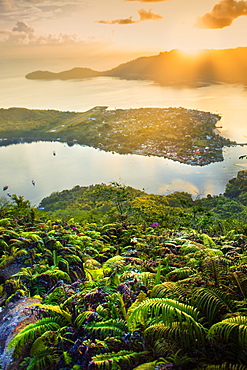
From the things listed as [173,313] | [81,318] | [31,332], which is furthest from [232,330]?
[31,332]

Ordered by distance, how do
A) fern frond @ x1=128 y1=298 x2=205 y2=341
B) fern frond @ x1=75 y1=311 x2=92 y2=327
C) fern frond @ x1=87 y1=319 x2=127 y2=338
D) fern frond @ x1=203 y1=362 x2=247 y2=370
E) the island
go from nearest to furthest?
fern frond @ x1=203 y1=362 x2=247 y2=370 → fern frond @ x1=128 y1=298 x2=205 y2=341 → fern frond @ x1=87 y1=319 x2=127 y2=338 → fern frond @ x1=75 y1=311 x2=92 y2=327 → the island

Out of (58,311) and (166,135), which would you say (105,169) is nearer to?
(166,135)

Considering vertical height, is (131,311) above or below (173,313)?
below

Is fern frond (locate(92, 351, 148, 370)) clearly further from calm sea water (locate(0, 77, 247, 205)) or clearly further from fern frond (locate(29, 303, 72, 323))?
calm sea water (locate(0, 77, 247, 205))

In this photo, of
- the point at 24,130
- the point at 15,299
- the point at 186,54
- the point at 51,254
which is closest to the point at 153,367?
the point at 15,299

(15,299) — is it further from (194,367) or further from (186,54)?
(186,54)

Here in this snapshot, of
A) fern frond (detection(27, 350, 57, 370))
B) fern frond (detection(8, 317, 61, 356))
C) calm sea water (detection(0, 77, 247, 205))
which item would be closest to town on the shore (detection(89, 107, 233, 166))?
calm sea water (detection(0, 77, 247, 205))
